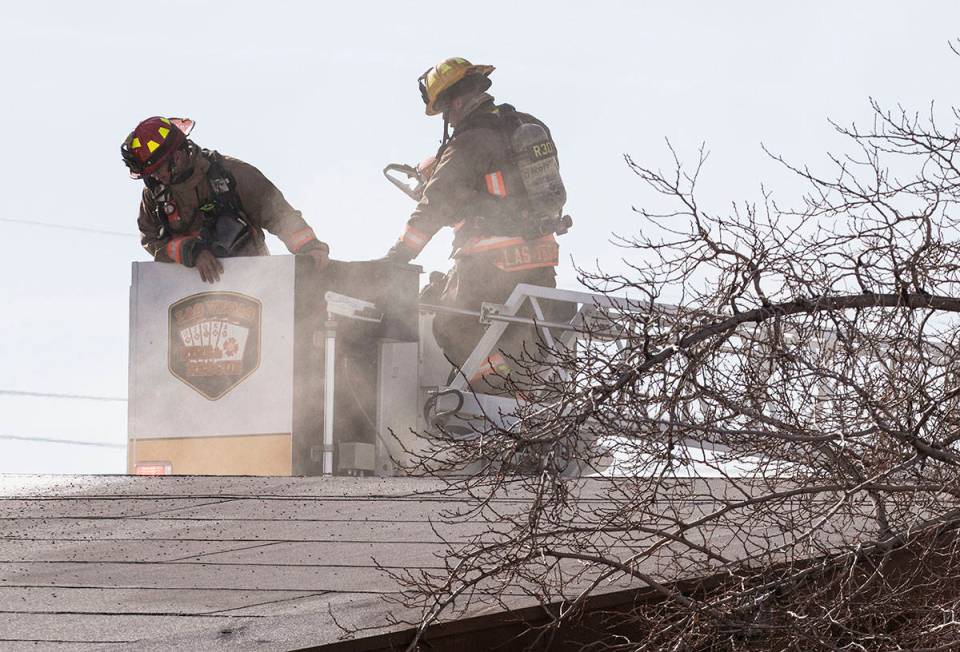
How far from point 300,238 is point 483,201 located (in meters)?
1.39

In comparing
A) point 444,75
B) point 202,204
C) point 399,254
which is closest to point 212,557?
point 399,254

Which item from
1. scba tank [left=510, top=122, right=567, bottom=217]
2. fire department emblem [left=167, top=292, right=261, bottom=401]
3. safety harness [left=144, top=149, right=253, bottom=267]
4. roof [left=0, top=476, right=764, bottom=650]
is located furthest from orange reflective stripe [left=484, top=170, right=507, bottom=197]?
roof [left=0, top=476, right=764, bottom=650]

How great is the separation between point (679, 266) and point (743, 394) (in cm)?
53

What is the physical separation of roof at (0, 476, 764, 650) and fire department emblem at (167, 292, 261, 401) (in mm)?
1277

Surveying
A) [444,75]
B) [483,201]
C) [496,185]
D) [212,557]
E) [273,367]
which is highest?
[444,75]

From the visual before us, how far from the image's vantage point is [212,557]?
597 centimetres

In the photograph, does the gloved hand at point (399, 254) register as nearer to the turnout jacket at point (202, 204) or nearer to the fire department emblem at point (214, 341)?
the turnout jacket at point (202, 204)

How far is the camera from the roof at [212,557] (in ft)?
14.7

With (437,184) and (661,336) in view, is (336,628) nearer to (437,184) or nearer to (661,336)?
(661,336)

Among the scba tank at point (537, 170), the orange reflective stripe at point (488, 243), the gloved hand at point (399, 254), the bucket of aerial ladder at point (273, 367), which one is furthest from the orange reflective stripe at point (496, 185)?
the bucket of aerial ladder at point (273, 367)

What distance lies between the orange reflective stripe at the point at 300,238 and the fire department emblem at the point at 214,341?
49 cm

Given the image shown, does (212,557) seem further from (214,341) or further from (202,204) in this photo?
(202,204)

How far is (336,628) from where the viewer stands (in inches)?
170

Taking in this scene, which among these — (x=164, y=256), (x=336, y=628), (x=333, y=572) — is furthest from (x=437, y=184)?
(x=336, y=628)
